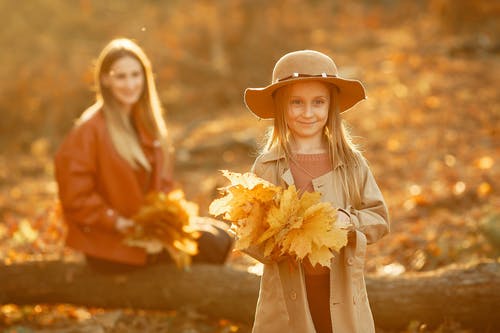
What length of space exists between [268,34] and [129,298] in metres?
12.9

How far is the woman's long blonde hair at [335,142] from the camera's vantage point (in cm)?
302

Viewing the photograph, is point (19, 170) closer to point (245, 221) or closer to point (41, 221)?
point (41, 221)

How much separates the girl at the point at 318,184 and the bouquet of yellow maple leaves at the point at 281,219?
16 cm

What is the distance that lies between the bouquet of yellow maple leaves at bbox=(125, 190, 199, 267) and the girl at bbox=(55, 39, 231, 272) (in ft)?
0.37

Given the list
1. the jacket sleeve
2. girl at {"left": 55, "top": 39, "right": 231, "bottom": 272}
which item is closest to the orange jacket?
girl at {"left": 55, "top": 39, "right": 231, "bottom": 272}

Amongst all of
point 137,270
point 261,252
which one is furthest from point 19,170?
point 261,252

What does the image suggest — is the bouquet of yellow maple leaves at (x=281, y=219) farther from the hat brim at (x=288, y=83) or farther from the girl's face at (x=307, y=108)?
the hat brim at (x=288, y=83)

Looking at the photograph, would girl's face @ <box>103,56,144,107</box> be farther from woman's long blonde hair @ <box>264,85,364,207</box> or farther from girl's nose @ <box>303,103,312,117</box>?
girl's nose @ <box>303,103,312,117</box>

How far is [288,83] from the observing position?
115 inches

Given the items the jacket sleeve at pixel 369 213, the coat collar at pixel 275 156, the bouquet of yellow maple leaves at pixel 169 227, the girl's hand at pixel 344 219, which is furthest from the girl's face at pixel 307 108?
the bouquet of yellow maple leaves at pixel 169 227

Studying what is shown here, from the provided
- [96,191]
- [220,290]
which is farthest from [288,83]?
[96,191]

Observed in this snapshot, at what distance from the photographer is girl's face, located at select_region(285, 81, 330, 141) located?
→ 2971 mm

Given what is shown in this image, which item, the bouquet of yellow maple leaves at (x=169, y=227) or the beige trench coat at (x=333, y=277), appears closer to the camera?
the beige trench coat at (x=333, y=277)

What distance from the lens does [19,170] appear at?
1112 centimetres
